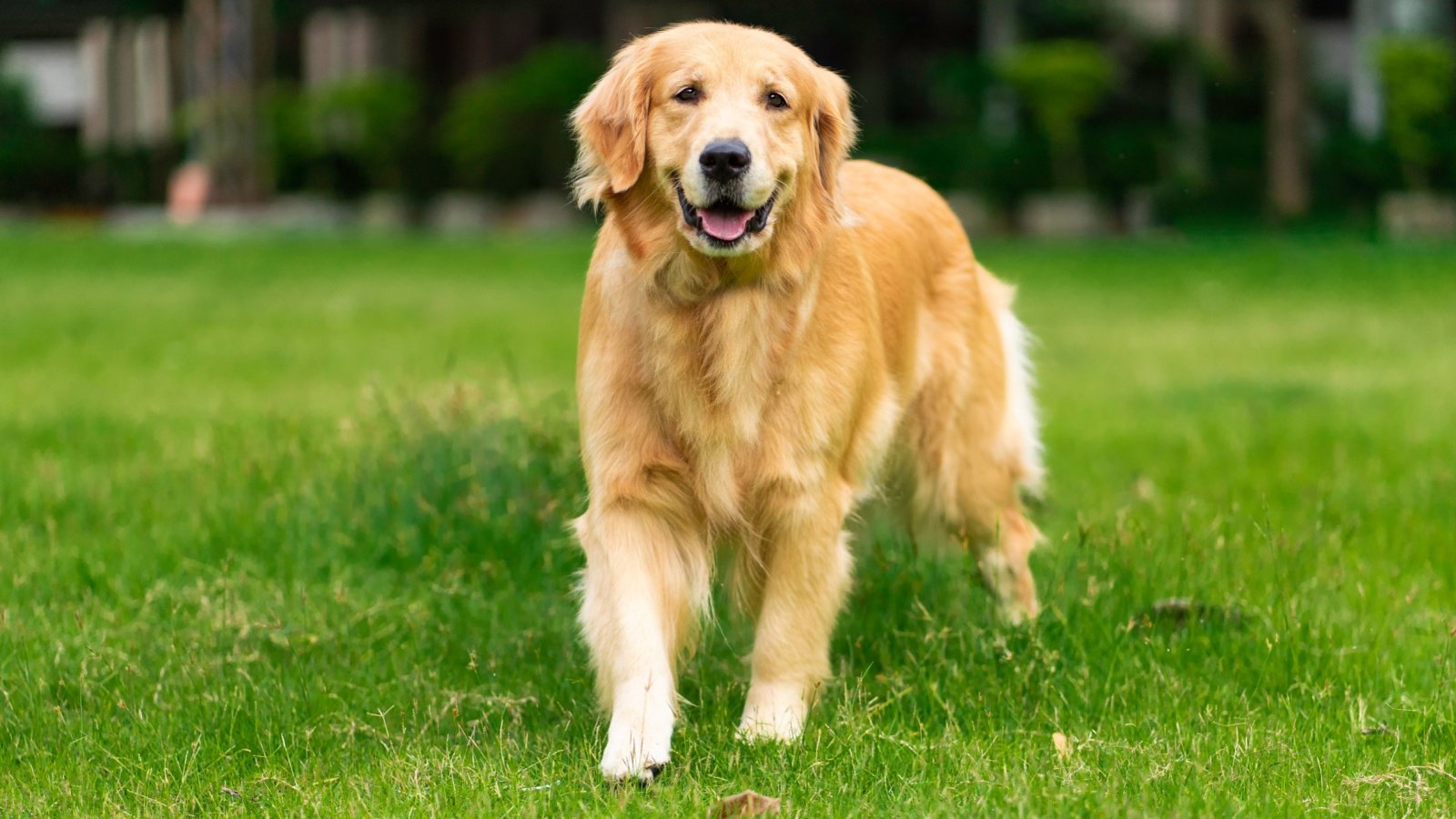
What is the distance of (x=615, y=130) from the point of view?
12.0 ft

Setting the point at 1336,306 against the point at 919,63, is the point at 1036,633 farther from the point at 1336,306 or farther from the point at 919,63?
the point at 919,63

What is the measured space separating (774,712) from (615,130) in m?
1.32

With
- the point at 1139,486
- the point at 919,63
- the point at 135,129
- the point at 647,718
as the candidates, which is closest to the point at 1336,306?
the point at 1139,486

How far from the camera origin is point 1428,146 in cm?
2141

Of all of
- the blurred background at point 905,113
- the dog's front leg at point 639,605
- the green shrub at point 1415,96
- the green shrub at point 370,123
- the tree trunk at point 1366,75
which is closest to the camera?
the dog's front leg at point 639,605

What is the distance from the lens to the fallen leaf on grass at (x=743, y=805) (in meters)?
3.01

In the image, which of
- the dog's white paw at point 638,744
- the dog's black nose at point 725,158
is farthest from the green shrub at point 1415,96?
the dog's white paw at point 638,744

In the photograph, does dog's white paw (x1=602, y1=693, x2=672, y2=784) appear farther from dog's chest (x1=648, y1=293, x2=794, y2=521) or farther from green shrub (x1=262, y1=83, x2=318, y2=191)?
green shrub (x1=262, y1=83, x2=318, y2=191)

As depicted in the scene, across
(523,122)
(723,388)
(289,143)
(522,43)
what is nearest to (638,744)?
(723,388)

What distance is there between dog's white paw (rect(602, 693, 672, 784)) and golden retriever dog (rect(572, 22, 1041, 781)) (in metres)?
0.04

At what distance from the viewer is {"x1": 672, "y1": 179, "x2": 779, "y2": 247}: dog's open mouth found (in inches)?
136

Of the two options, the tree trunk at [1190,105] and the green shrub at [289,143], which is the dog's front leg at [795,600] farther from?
the green shrub at [289,143]

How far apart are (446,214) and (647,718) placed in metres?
24.1

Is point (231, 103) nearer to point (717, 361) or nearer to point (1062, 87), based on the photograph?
point (1062, 87)
